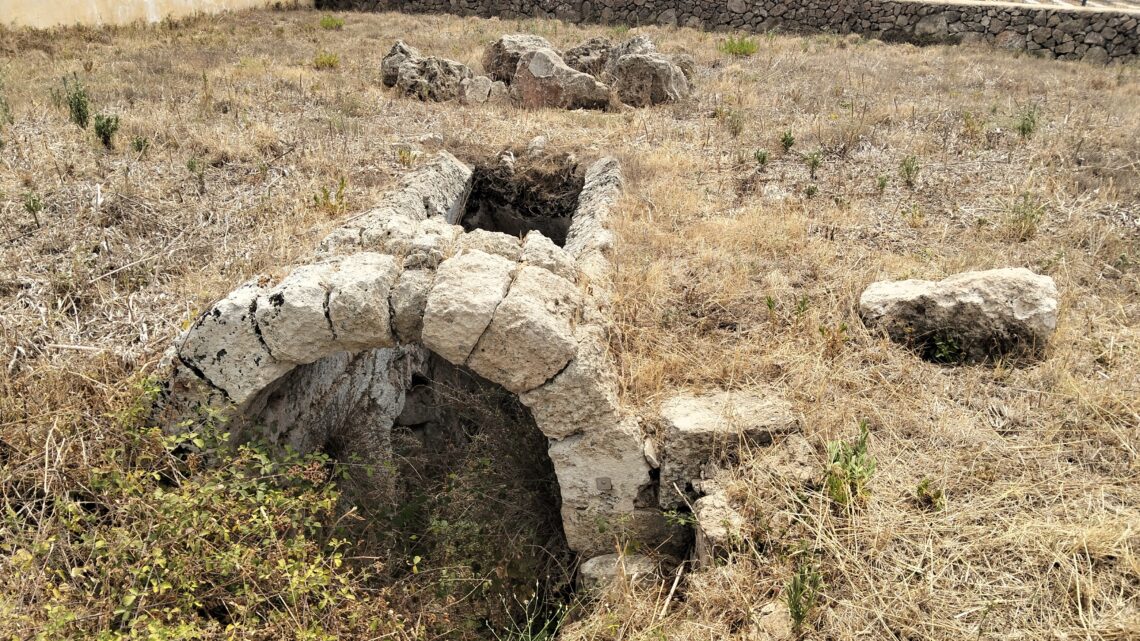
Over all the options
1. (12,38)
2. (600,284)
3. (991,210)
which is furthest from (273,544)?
(12,38)

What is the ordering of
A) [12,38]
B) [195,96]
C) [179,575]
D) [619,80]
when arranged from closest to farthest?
[179,575]
[195,96]
[619,80]
[12,38]

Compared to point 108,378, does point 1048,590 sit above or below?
below

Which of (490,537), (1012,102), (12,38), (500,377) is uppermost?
(12,38)

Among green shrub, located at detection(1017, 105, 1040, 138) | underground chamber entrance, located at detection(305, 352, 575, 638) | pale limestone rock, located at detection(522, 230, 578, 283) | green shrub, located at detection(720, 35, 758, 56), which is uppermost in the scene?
green shrub, located at detection(720, 35, 758, 56)

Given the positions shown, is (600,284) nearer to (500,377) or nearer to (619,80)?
(500,377)

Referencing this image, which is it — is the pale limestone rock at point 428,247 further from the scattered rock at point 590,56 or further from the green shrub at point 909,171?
the scattered rock at point 590,56

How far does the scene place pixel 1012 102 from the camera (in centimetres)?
868

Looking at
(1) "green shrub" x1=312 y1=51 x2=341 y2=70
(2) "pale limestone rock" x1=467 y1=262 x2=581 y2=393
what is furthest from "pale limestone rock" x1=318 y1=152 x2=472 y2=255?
(1) "green shrub" x1=312 y1=51 x2=341 y2=70

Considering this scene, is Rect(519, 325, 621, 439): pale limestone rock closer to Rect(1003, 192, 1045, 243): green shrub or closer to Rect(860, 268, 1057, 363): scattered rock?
Rect(860, 268, 1057, 363): scattered rock

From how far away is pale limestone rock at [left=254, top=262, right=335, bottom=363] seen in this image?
3.63 m

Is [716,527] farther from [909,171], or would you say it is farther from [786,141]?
[786,141]

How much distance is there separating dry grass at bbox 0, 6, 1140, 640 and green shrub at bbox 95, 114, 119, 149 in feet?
0.39

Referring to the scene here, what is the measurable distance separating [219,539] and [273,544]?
10.2 inches

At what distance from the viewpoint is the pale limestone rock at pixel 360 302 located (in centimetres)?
365
